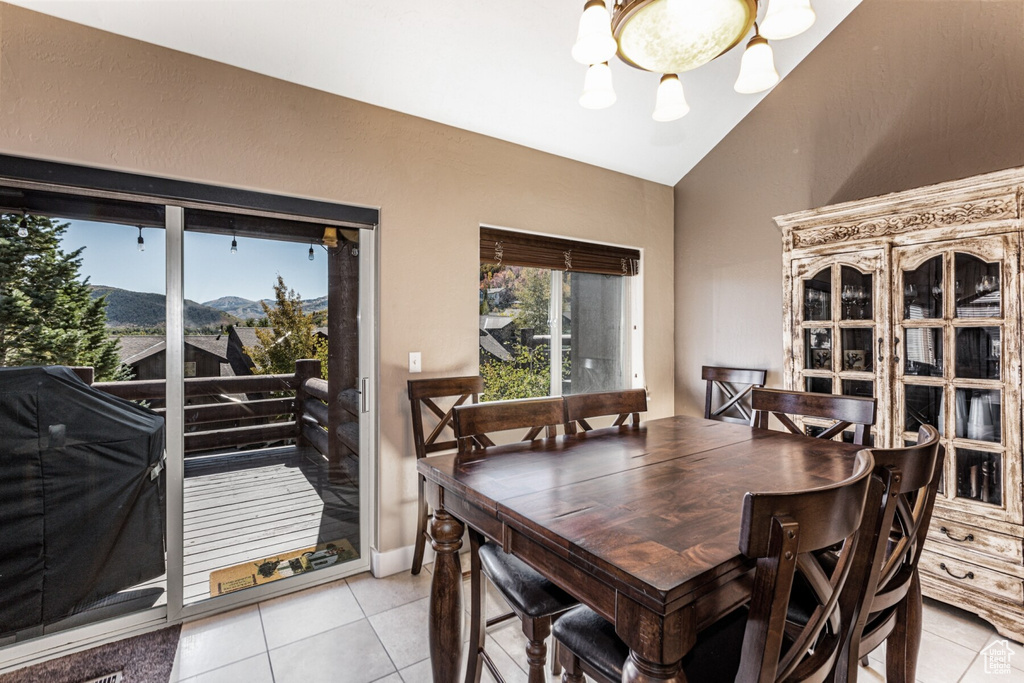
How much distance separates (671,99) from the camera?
1771 millimetres

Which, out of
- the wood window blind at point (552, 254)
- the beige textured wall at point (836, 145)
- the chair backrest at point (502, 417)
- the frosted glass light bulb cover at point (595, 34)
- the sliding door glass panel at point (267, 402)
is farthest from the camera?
the wood window blind at point (552, 254)

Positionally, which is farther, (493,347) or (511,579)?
(493,347)

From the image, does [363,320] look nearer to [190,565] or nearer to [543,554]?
[190,565]

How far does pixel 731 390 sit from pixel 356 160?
9.69ft

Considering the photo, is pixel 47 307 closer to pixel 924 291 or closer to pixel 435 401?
pixel 435 401

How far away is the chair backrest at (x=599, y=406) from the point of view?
2.08 meters

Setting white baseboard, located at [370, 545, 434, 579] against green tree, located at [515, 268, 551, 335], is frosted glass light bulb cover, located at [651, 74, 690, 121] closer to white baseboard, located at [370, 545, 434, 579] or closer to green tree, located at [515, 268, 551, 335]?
green tree, located at [515, 268, 551, 335]

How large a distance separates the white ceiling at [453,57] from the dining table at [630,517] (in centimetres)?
192

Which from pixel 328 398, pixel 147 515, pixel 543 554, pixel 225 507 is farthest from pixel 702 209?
pixel 147 515

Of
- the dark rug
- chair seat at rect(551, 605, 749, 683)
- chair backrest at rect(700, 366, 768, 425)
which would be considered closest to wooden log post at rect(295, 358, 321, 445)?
the dark rug

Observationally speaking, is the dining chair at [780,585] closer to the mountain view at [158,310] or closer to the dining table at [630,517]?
the dining table at [630,517]

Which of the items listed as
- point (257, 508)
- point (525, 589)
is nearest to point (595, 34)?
point (525, 589)

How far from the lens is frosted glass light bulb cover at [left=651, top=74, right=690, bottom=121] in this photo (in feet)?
5.77

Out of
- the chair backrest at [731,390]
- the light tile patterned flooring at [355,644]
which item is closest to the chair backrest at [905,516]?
the light tile patterned flooring at [355,644]
